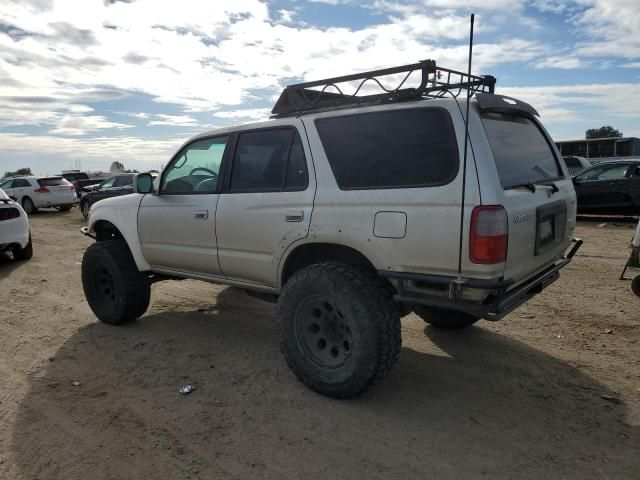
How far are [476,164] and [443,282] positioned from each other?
714mm

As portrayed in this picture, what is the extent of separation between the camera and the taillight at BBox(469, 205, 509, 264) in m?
2.76

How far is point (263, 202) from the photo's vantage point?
3793mm

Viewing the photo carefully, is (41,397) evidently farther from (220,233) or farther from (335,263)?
(335,263)

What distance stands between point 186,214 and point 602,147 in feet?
74.2

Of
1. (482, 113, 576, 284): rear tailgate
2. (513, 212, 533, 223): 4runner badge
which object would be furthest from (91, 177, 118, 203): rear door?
(513, 212, 533, 223): 4runner badge

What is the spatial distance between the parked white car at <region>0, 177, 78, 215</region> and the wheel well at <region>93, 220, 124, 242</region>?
16.2 meters

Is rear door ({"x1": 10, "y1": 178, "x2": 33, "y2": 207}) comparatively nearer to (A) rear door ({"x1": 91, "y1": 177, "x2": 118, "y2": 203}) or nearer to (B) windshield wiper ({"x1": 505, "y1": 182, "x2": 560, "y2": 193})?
(A) rear door ({"x1": 91, "y1": 177, "x2": 118, "y2": 203})

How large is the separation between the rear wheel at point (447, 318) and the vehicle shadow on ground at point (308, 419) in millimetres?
174

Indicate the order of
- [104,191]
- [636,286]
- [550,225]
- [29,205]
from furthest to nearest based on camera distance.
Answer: [29,205] → [104,191] → [636,286] → [550,225]

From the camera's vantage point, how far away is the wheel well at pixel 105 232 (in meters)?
5.42

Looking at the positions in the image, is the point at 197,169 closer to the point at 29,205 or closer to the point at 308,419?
the point at 308,419

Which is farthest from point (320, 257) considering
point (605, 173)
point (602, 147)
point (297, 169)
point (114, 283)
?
point (602, 147)

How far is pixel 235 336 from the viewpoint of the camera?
481 centimetres

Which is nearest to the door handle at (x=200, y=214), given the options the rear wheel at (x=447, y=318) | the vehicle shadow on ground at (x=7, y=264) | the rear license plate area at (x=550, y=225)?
the rear wheel at (x=447, y=318)
